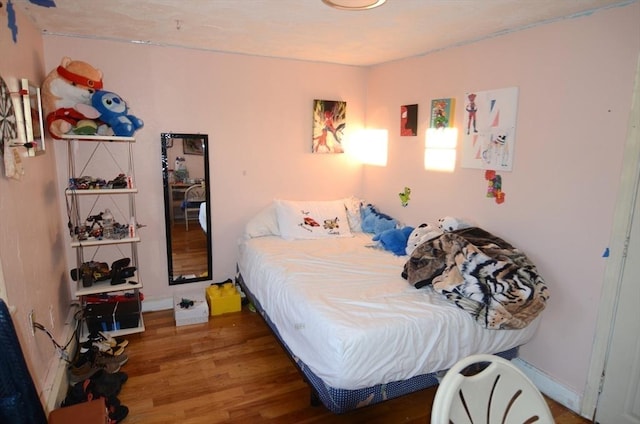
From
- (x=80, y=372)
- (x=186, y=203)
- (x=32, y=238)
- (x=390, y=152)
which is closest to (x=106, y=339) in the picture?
(x=80, y=372)

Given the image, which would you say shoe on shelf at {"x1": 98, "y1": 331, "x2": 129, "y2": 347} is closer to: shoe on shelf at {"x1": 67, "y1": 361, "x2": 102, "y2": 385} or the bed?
shoe on shelf at {"x1": 67, "y1": 361, "x2": 102, "y2": 385}

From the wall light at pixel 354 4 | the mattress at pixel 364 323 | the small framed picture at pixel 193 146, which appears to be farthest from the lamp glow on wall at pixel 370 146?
the wall light at pixel 354 4

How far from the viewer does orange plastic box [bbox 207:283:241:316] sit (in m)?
3.35

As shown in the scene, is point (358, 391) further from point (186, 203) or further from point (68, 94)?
point (68, 94)

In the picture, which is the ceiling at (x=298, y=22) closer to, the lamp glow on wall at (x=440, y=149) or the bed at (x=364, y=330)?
the lamp glow on wall at (x=440, y=149)

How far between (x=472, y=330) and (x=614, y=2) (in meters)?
1.84

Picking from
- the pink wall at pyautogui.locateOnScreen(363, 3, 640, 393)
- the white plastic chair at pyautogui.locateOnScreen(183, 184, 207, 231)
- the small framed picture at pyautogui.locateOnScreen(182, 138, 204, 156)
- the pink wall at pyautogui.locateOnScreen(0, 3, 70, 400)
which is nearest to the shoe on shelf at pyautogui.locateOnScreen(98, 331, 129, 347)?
the pink wall at pyautogui.locateOnScreen(0, 3, 70, 400)

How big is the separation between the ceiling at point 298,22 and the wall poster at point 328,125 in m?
0.66

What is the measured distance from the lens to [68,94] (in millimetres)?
2631

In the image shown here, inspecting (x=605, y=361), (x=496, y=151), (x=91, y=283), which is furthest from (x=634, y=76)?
(x=91, y=283)

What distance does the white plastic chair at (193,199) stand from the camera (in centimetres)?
339

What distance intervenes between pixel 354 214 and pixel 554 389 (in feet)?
6.98

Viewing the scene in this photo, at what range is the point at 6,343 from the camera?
1.08 metres

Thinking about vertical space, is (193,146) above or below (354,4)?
below
